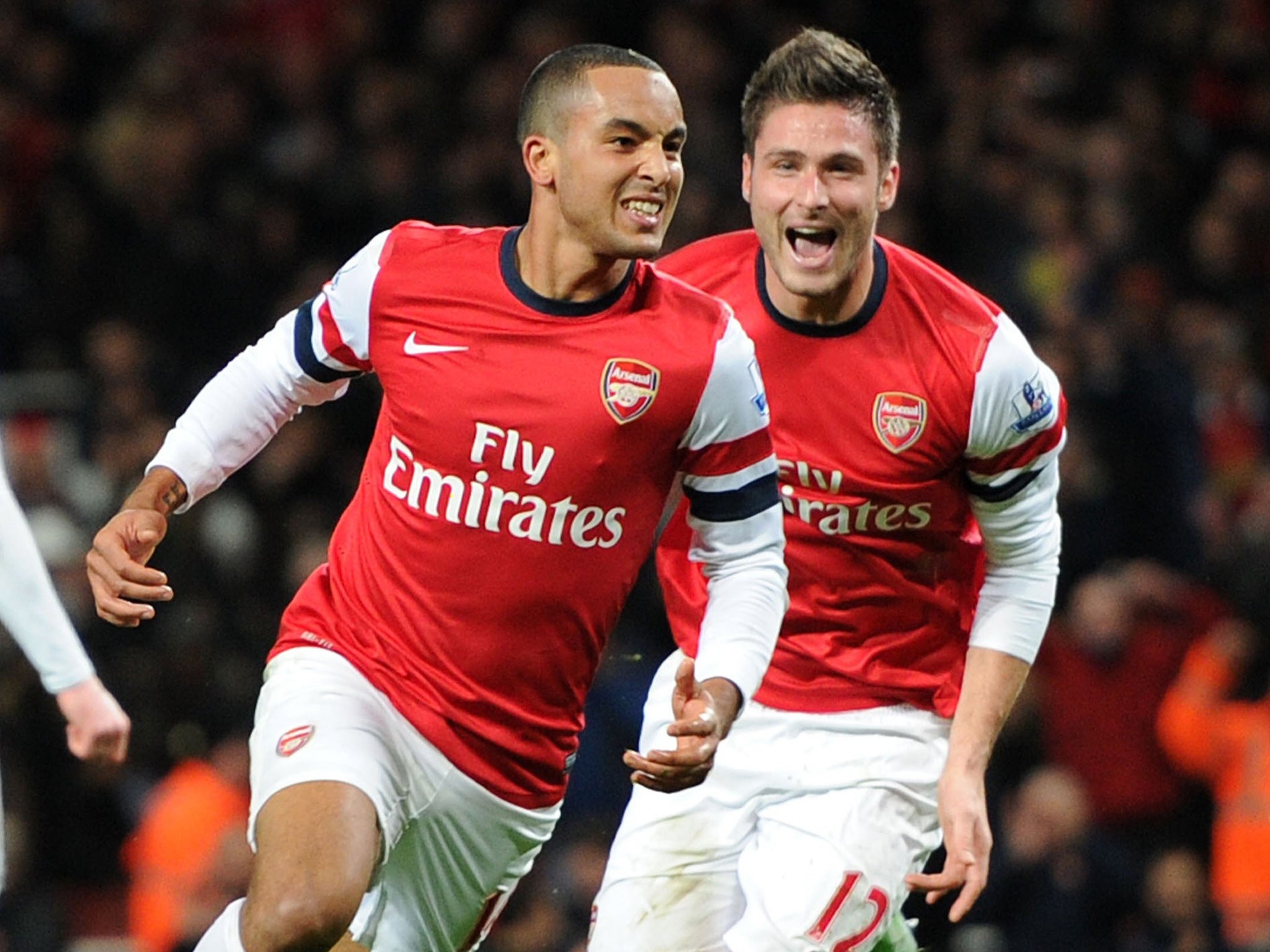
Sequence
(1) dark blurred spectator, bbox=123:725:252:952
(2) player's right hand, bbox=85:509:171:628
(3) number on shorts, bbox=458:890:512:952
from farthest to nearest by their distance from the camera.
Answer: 1. (1) dark blurred spectator, bbox=123:725:252:952
2. (3) number on shorts, bbox=458:890:512:952
3. (2) player's right hand, bbox=85:509:171:628

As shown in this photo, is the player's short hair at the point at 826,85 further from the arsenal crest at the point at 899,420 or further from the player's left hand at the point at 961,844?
the player's left hand at the point at 961,844

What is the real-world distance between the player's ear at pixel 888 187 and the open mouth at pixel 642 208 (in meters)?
0.73

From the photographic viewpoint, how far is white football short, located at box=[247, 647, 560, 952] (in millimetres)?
4012

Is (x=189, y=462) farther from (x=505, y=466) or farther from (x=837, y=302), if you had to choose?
(x=837, y=302)

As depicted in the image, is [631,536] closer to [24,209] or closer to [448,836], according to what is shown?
[448,836]

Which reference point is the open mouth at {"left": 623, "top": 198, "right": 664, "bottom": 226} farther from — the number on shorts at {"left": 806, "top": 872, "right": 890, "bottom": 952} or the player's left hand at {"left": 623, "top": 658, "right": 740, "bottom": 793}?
the number on shorts at {"left": 806, "top": 872, "right": 890, "bottom": 952}

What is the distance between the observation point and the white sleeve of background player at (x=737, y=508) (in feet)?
13.6

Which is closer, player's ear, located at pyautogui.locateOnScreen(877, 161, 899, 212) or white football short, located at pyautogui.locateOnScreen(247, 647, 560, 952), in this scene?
white football short, located at pyautogui.locateOnScreen(247, 647, 560, 952)

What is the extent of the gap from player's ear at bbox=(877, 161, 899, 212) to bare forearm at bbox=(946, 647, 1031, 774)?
3.32ft

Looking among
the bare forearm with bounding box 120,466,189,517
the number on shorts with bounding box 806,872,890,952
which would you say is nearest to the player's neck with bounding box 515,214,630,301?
the bare forearm with bounding box 120,466,189,517

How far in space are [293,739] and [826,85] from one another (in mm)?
1816

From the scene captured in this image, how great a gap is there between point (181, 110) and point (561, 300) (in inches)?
246

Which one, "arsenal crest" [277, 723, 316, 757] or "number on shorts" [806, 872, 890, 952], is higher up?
"arsenal crest" [277, 723, 316, 757]

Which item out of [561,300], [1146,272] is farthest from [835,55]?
[1146,272]
